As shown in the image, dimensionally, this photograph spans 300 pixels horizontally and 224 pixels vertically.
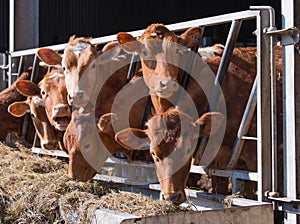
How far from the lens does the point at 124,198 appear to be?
4059 millimetres

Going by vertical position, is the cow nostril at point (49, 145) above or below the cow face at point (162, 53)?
below

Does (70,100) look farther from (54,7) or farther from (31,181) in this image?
(54,7)

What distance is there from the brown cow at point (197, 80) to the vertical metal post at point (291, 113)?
107 centimetres

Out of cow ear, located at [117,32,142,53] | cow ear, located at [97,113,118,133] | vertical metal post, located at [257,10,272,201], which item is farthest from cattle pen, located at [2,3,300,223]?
cow ear, located at [97,113,118,133]

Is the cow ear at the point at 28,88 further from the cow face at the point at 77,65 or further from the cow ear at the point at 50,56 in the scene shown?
the cow face at the point at 77,65

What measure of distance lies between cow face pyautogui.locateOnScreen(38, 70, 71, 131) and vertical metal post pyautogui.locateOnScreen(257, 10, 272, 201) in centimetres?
242

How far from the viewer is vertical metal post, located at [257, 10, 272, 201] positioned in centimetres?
396

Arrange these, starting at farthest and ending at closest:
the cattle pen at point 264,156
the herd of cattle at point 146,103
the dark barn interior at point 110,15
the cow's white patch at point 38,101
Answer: the dark barn interior at point 110,15, the cow's white patch at point 38,101, the herd of cattle at point 146,103, the cattle pen at point 264,156

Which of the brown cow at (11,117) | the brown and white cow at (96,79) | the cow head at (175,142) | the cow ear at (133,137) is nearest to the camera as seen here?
the cow head at (175,142)

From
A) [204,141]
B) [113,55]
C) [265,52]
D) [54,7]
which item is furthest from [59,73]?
[54,7]

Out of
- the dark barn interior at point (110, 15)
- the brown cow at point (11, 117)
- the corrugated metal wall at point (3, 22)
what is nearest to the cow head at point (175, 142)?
the brown cow at point (11, 117)

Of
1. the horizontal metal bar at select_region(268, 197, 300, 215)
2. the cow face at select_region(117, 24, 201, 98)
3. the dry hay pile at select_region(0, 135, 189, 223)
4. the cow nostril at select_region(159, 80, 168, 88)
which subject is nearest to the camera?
the horizontal metal bar at select_region(268, 197, 300, 215)

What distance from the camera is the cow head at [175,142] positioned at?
4.27 meters

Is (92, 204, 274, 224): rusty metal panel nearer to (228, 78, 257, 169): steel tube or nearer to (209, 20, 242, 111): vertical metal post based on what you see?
(228, 78, 257, 169): steel tube
